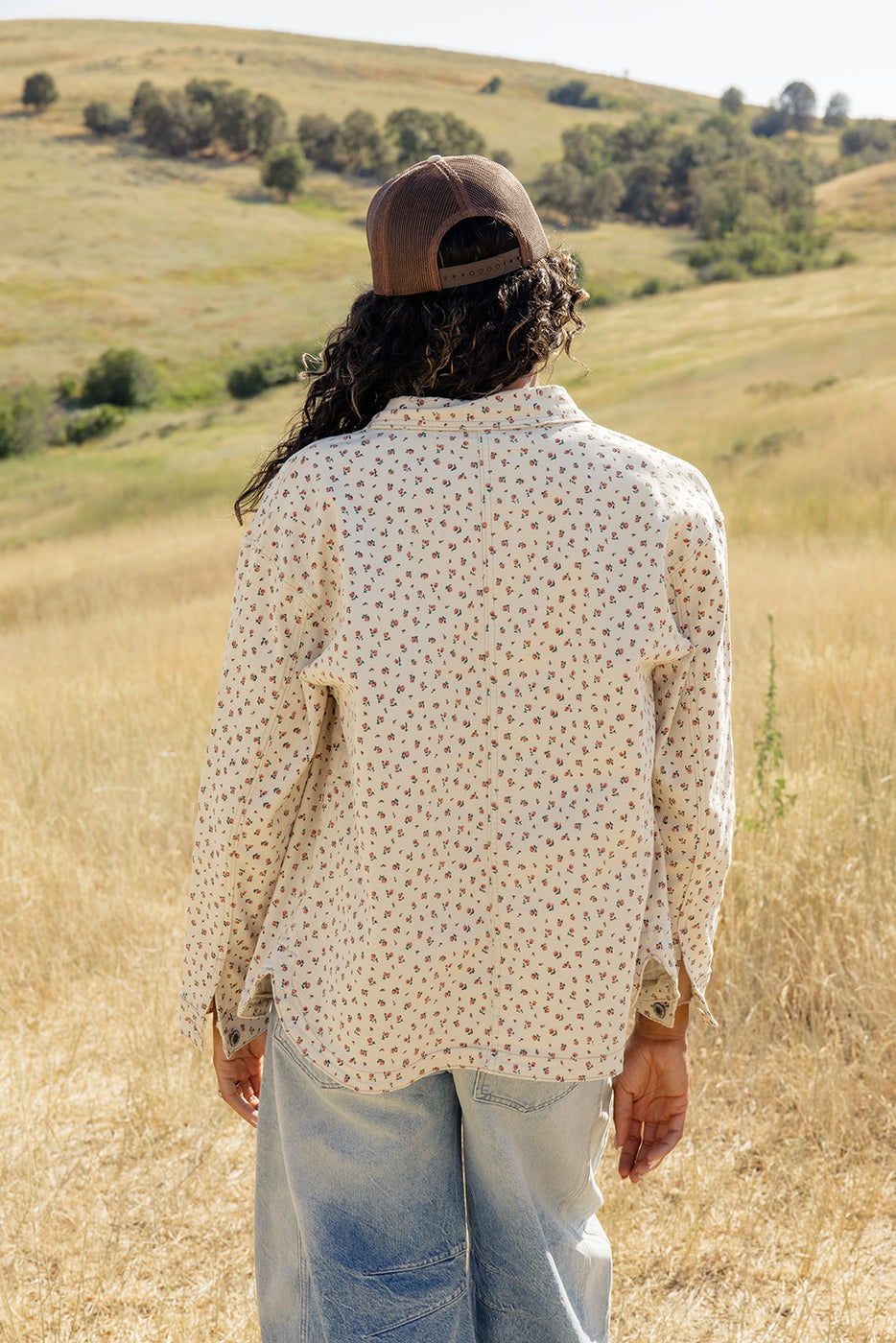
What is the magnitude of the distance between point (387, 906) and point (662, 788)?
1.35 feet

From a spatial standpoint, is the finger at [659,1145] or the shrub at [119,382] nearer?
the finger at [659,1145]

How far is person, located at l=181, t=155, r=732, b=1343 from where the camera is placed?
1297 millimetres

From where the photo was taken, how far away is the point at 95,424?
39.2m

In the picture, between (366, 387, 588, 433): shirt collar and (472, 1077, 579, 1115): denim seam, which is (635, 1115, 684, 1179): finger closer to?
(472, 1077, 579, 1115): denim seam

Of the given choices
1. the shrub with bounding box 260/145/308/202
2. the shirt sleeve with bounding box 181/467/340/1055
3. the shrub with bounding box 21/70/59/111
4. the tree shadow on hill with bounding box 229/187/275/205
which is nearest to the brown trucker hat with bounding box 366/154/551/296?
the shirt sleeve with bounding box 181/467/340/1055

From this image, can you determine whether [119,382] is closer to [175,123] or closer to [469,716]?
[469,716]

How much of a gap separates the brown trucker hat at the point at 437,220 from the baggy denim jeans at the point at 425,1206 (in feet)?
3.29

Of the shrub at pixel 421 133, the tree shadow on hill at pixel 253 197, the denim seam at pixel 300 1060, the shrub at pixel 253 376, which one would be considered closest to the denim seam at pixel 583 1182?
the denim seam at pixel 300 1060

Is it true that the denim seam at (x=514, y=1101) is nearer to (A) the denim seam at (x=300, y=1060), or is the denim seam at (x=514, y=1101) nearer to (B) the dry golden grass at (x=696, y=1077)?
(A) the denim seam at (x=300, y=1060)

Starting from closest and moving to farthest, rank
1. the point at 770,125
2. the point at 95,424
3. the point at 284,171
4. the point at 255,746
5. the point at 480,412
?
the point at 480,412
the point at 255,746
the point at 95,424
the point at 284,171
the point at 770,125

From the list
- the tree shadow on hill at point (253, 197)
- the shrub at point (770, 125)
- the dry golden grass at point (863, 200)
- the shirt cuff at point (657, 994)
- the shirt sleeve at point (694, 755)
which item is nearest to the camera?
the shirt sleeve at point (694, 755)

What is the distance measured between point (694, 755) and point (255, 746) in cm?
58

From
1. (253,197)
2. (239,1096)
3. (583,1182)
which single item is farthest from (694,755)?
(253,197)

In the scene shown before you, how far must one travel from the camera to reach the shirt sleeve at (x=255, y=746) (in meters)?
1.34
